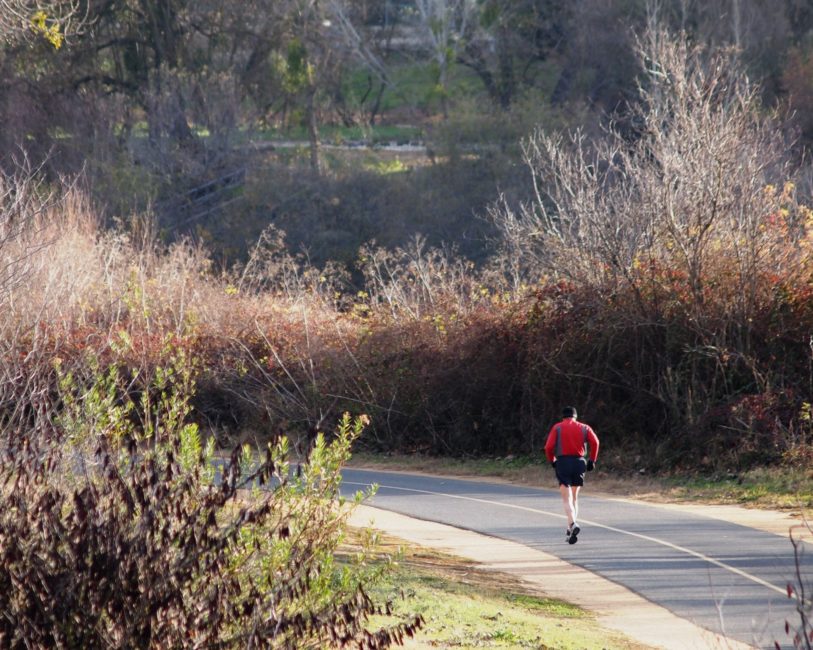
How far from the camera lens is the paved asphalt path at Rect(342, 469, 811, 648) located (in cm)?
1109

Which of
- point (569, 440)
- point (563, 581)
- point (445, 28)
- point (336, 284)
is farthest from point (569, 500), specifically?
point (445, 28)

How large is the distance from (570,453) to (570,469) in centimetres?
19

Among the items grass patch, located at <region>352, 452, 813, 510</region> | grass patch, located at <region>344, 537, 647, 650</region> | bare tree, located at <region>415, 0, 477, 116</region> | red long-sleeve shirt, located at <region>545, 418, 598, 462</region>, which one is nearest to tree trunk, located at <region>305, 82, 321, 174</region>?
bare tree, located at <region>415, 0, 477, 116</region>

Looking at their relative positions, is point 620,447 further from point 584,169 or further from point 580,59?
point 580,59

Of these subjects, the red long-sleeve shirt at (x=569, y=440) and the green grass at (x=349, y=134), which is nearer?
the red long-sleeve shirt at (x=569, y=440)

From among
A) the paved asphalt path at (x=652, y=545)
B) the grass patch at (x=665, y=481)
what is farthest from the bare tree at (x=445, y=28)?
the paved asphalt path at (x=652, y=545)

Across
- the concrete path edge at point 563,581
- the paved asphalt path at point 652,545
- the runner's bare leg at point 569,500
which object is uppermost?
the runner's bare leg at point 569,500

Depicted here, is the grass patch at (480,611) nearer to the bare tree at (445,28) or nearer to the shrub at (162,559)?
the shrub at (162,559)

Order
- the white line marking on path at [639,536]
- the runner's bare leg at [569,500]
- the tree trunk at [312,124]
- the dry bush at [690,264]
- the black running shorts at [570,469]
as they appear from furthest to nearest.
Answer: the tree trunk at [312,124] → the dry bush at [690,264] → the runner's bare leg at [569,500] → the black running shorts at [570,469] → the white line marking on path at [639,536]

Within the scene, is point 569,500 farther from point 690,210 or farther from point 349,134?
point 349,134

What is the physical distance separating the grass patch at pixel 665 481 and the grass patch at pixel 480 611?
6.33 meters

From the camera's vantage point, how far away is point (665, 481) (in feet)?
74.4

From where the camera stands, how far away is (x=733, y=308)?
24.3m

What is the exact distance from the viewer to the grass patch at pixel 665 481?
1964 centimetres
